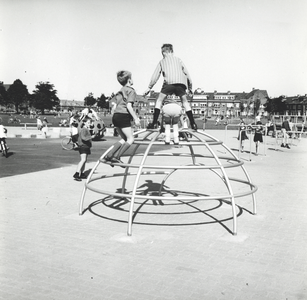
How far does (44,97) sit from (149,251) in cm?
12053

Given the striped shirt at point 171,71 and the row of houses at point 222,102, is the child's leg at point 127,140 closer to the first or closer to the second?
the striped shirt at point 171,71

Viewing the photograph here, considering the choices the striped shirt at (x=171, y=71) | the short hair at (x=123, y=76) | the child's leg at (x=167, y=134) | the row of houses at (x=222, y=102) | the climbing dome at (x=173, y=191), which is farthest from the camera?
the row of houses at (x=222, y=102)

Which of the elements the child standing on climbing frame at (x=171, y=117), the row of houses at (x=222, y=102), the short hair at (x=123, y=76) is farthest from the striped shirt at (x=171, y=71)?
the row of houses at (x=222, y=102)

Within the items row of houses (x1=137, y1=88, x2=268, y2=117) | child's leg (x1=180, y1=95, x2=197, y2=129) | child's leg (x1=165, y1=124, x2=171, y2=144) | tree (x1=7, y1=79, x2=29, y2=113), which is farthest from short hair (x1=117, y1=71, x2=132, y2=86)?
row of houses (x1=137, y1=88, x2=268, y2=117)

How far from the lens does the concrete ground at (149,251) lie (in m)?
3.98

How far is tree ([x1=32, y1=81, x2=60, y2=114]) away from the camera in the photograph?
119438 millimetres

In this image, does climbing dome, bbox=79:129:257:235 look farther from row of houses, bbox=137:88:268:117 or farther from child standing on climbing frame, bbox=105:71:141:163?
row of houses, bbox=137:88:268:117

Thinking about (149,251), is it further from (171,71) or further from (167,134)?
(171,71)

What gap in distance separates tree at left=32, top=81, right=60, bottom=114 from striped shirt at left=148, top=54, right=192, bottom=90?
388 feet

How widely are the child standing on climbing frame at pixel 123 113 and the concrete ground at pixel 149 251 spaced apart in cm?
118

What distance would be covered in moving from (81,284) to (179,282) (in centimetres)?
100

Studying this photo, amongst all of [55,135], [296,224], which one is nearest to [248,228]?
[296,224]

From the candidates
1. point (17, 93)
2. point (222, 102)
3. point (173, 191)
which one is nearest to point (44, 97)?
point (17, 93)

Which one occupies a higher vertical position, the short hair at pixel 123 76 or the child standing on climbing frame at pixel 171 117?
the short hair at pixel 123 76
